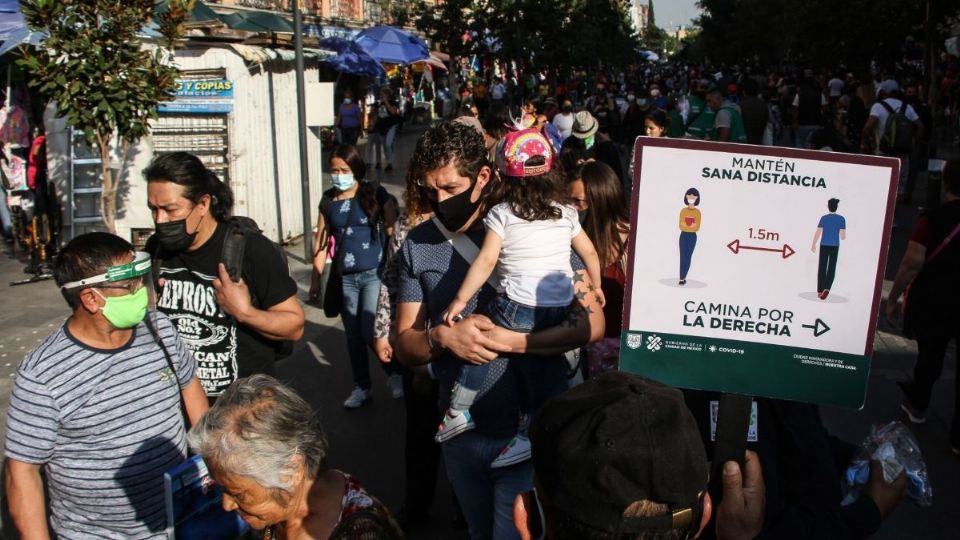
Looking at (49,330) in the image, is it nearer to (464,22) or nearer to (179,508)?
(179,508)

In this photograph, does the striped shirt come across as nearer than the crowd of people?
No

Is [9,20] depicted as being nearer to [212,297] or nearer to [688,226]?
[212,297]

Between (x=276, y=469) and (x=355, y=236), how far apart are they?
144 inches

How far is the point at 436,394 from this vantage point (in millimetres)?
4629

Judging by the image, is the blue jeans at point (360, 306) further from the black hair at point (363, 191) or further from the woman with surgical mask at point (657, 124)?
the woman with surgical mask at point (657, 124)

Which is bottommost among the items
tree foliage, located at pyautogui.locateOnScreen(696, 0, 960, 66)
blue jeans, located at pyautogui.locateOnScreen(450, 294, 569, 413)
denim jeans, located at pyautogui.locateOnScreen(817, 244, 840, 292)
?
blue jeans, located at pyautogui.locateOnScreen(450, 294, 569, 413)

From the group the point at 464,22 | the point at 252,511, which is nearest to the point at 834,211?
the point at 252,511

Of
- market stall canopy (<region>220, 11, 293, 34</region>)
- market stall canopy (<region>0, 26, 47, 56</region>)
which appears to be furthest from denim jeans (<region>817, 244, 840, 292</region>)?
market stall canopy (<region>220, 11, 293, 34</region>)

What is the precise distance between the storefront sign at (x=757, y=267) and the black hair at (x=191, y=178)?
201cm

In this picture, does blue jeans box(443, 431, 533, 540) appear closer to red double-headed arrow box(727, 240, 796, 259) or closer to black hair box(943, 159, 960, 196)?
red double-headed arrow box(727, 240, 796, 259)

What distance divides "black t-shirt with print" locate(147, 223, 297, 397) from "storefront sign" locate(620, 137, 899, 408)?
1821 millimetres

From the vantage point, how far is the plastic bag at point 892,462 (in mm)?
2732

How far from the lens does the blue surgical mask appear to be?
6.15 m

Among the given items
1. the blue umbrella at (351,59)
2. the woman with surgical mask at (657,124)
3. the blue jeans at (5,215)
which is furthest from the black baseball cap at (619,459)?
the blue umbrella at (351,59)
